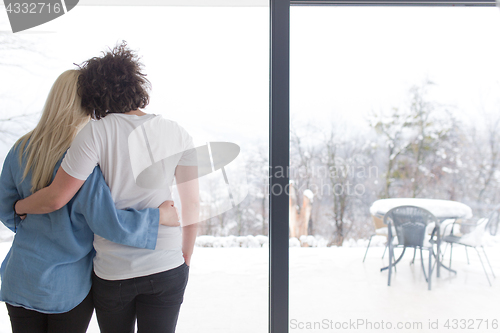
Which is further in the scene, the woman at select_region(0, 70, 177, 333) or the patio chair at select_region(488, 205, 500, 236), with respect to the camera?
the patio chair at select_region(488, 205, 500, 236)

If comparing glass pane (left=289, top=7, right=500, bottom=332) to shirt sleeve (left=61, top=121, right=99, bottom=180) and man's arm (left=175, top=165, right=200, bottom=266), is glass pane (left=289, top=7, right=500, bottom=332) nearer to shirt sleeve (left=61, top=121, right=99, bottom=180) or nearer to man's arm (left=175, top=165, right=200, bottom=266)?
man's arm (left=175, top=165, right=200, bottom=266)

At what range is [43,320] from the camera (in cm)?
114

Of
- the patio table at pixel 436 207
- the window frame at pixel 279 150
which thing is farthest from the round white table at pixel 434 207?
the window frame at pixel 279 150

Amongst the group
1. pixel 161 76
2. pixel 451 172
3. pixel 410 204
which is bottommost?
pixel 410 204

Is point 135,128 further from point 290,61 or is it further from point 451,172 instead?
point 451,172

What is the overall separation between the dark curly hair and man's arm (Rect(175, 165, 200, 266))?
0.29m

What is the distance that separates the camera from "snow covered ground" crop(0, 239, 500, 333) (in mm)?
1582

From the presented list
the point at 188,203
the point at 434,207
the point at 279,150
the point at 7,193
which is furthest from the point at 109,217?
the point at 434,207

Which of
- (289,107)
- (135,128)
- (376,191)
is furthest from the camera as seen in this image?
(376,191)

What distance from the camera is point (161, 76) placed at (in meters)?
1.54

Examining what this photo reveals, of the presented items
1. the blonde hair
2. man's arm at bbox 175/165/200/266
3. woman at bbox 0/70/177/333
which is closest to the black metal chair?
man's arm at bbox 175/165/200/266

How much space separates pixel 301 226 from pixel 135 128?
0.88 m

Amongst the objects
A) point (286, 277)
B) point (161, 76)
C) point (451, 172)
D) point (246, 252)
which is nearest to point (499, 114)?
point (451, 172)

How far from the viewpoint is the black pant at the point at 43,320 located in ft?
3.65
